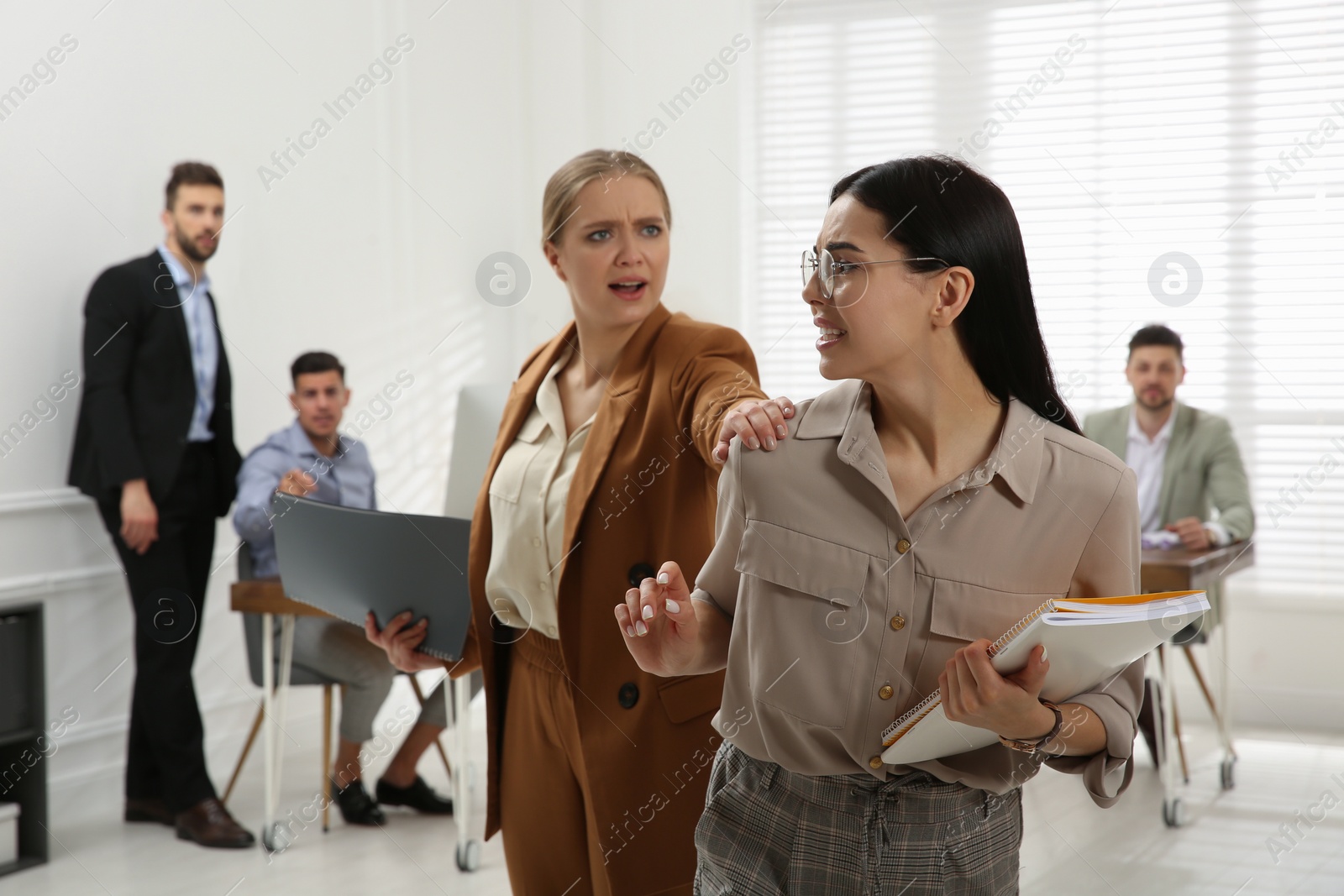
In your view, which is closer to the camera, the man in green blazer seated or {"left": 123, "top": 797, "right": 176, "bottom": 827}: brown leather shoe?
{"left": 123, "top": 797, "right": 176, "bottom": 827}: brown leather shoe

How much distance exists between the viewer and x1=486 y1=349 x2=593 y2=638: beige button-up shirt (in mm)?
1720

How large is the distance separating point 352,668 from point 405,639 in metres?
2.14

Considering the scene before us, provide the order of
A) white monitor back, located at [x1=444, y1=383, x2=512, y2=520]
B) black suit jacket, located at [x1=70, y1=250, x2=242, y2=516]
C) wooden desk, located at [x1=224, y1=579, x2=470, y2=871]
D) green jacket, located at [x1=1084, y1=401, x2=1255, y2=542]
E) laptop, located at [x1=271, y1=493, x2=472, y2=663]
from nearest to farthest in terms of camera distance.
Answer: laptop, located at [x1=271, y1=493, x2=472, y2=663], white monitor back, located at [x1=444, y1=383, x2=512, y2=520], wooden desk, located at [x1=224, y1=579, x2=470, y2=871], black suit jacket, located at [x1=70, y1=250, x2=242, y2=516], green jacket, located at [x1=1084, y1=401, x2=1255, y2=542]

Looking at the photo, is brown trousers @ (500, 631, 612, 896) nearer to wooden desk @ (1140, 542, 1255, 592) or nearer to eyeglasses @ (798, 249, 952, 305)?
eyeglasses @ (798, 249, 952, 305)

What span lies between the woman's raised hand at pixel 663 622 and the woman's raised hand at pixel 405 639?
67 cm

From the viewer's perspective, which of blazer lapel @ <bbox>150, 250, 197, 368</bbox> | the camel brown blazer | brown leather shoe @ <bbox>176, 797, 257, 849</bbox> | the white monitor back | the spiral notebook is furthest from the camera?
blazer lapel @ <bbox>150, 250, 197, 368</bbox>

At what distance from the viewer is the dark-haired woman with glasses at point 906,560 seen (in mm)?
1158

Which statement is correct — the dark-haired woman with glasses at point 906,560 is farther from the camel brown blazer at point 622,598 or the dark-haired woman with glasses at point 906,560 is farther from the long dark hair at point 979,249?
the camel brown blazer at point 622,598

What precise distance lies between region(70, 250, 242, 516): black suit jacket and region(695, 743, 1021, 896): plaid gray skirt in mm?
3107

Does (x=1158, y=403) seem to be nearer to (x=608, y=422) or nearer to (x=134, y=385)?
(x=608, y=422)

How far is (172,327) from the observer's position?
3840 mm

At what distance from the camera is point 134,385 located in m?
3.81

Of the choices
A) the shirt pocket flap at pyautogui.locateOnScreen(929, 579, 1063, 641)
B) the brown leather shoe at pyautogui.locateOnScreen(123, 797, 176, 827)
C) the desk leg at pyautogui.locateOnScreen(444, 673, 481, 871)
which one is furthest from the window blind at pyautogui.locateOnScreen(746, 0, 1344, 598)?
the shirt pocket flap at pyautogui.locateOnScreen(929, 579, 1063, 641)

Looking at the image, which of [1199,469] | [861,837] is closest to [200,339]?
[861,837]
